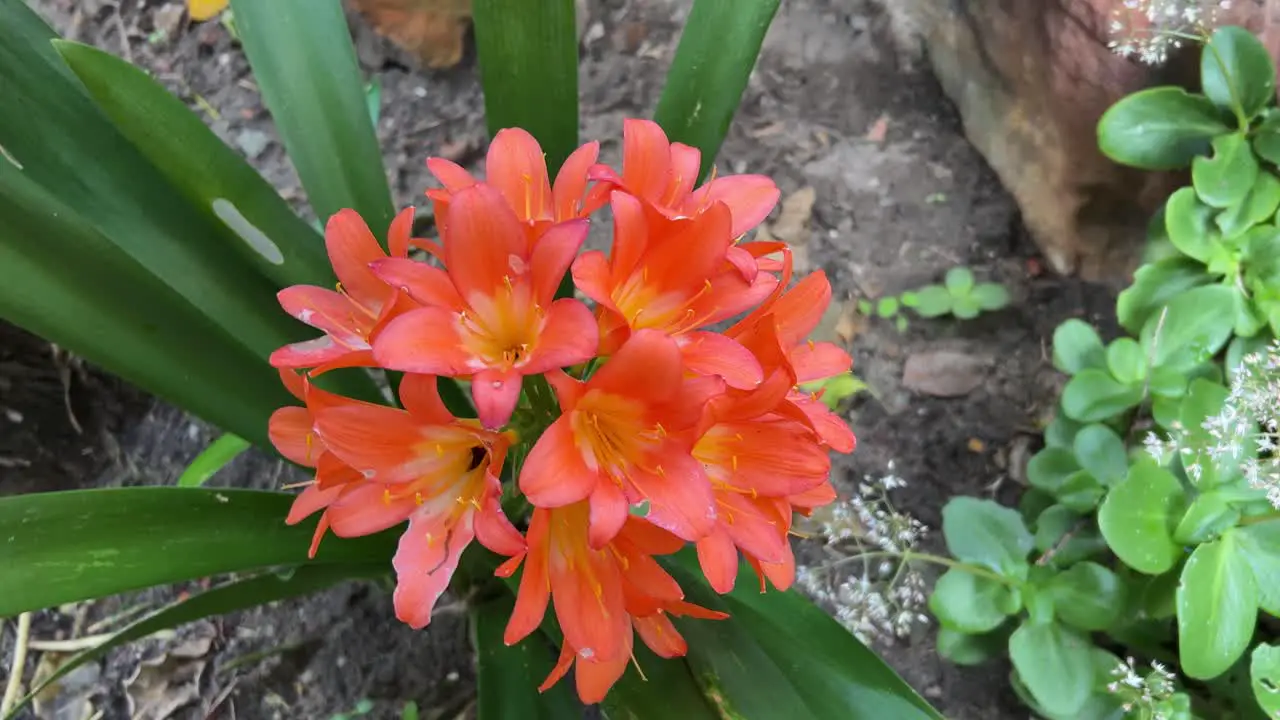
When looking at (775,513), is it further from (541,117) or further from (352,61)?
(352,61)

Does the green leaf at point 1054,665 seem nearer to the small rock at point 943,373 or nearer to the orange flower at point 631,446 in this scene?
the small rock at point 943,373

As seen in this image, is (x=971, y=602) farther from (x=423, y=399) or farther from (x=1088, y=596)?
(x=423, y=399)

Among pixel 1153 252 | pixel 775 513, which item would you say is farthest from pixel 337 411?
pixel 1153 252

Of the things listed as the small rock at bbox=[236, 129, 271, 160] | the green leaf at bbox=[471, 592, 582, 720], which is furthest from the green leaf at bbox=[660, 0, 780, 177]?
the small rock at bbox=[236, 129, 271, 160]

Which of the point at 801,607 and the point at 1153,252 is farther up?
the point at 1153,252

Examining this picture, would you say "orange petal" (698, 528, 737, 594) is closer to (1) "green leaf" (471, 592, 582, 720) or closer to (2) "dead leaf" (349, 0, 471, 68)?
(1) "green leaf" (471, 592, 582, 720)

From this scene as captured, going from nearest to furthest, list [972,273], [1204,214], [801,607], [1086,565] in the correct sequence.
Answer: [801,607], [1086,565], [1204,214], [972,273]

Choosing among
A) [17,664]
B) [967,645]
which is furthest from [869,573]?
[17,664]

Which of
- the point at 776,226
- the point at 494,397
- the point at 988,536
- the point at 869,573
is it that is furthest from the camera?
the point at 776,226
